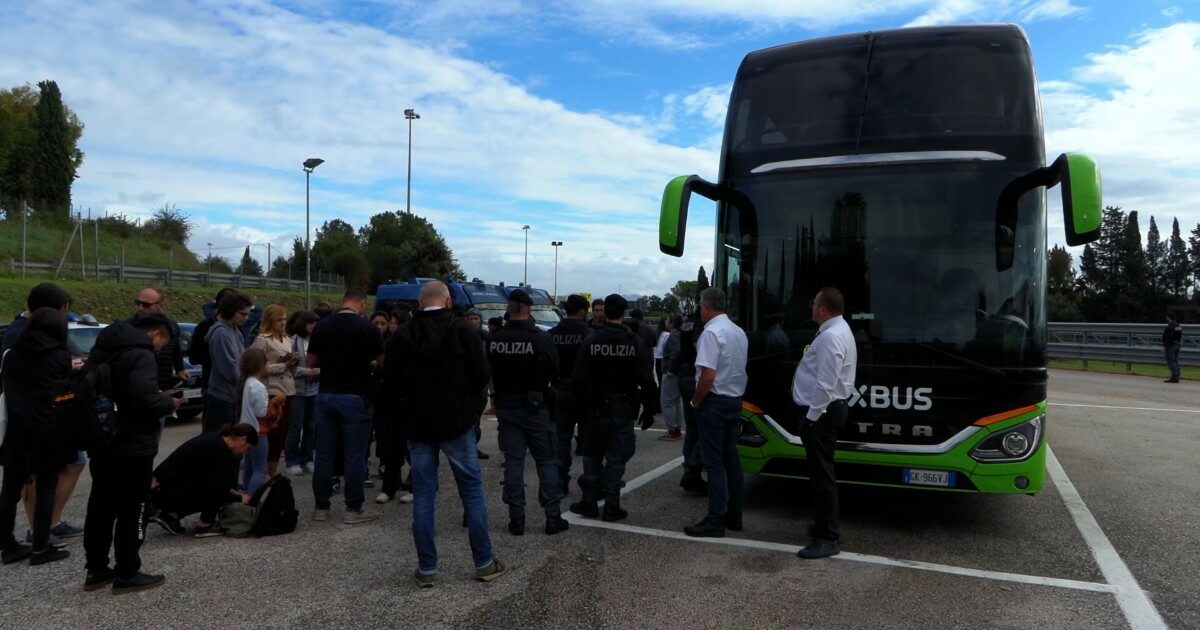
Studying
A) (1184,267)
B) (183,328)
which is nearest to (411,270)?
(183,328)

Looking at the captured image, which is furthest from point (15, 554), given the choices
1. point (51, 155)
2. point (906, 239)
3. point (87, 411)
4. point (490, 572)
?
point (51, 155)

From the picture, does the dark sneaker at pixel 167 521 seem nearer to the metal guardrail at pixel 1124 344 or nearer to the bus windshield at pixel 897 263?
the bus windshield at pixel 897 263

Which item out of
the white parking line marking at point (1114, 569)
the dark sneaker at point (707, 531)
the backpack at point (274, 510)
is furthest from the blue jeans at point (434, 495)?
the white parking line marking at point (1114, 569)

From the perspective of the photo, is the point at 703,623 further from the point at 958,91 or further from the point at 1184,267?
the point at 1184,267

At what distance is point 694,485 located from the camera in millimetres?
7250

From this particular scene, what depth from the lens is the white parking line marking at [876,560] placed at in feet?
15.8

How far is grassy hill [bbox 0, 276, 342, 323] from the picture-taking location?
25.9m

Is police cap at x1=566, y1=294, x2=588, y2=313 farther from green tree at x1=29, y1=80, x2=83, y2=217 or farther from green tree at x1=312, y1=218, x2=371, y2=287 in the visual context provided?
green tree at x1=29, y1=80, x2=83, y2=217

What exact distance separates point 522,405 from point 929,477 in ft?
9.53

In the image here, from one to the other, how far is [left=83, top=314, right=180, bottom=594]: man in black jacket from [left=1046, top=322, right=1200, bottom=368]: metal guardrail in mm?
25605

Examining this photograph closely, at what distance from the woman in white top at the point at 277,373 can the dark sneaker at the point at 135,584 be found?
6.82 feet

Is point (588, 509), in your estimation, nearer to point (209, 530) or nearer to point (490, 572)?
point (490, 572)

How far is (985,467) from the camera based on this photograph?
544 centimetres

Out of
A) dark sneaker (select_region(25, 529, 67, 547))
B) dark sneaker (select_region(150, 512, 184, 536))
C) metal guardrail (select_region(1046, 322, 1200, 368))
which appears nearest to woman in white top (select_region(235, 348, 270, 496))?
dark sneaker (select_region(150, 512, 184, 536))
